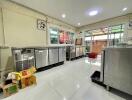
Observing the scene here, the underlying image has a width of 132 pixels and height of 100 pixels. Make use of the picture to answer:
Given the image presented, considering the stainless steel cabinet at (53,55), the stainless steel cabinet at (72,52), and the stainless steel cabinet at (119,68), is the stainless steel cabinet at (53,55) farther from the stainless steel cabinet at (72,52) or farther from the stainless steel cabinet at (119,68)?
the stainless steel cabinet at (119,68)

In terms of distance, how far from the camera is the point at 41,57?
115 inches

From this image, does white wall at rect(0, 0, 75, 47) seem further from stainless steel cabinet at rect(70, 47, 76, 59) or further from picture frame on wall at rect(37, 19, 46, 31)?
stainless steel cabinet at rect(70, 47, 76, 59)

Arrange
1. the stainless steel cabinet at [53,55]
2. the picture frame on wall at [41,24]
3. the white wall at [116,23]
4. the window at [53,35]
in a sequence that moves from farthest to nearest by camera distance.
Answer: the window at [53,35], the white wall at [116,23], the picture frame on wall at [41,24], the stainless steel cabinet at [53,55]

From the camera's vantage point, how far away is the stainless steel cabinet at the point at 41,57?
110 inches

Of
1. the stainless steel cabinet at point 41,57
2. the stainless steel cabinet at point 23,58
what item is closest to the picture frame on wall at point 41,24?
the stainless steel cabinet at point 41,57

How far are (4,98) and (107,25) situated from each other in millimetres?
5730

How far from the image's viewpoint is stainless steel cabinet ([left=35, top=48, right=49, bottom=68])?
2.80 metres

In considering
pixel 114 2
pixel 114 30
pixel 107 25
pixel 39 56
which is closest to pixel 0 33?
pixel 39 56

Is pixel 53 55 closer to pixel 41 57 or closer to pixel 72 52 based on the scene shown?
pixel 41 57

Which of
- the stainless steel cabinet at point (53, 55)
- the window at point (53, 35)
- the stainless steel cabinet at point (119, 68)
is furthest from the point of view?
the window at point (53, 35)

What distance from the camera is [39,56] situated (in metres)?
2.86

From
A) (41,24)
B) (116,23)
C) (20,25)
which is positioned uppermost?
(116,23)

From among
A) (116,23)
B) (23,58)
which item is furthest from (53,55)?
(116,23)

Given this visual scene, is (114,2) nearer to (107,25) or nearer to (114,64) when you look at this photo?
(107,25)
